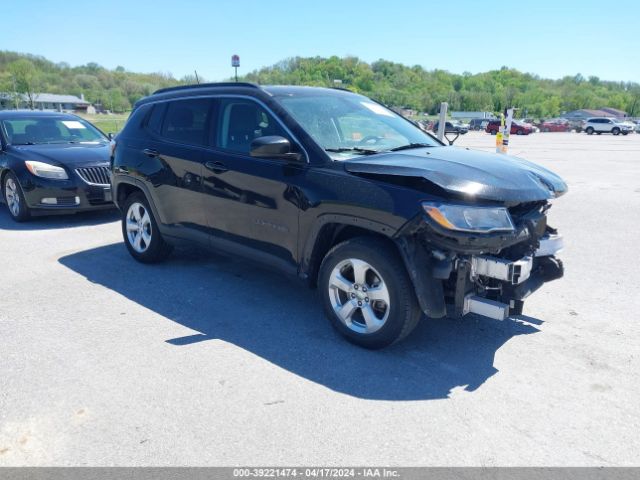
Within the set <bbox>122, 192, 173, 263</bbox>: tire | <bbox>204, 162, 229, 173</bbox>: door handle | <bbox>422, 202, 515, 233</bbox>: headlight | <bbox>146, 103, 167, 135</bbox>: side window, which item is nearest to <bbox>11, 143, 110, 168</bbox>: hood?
<bbox>122, 192, 173, 263</bbox>: tire

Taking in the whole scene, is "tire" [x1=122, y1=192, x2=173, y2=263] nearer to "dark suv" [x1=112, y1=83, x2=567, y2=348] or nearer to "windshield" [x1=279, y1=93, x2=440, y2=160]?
"dark suv" [x1=112, y1=83, x2=567, y2=348]

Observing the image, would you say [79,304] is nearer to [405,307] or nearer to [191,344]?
[191,344]

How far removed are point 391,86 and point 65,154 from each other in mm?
169811

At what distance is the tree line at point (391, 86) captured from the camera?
128m

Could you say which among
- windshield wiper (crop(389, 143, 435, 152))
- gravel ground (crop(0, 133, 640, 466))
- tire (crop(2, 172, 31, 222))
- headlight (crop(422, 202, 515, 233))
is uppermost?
windshield wiper (crop(389, 143, 435, 152))

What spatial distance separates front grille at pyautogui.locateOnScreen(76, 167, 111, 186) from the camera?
8000 millimetres

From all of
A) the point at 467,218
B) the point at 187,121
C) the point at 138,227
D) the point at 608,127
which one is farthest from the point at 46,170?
the point at 608,127

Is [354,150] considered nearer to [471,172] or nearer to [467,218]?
[471,172]

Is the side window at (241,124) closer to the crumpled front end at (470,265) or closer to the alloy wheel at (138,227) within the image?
the alloy wheel at (138,227)

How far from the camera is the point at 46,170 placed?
7.96 m

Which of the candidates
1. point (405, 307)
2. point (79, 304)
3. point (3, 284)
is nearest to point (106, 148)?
point (3, 284)

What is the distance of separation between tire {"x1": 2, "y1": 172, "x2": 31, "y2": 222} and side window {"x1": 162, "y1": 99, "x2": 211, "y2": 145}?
399 cm

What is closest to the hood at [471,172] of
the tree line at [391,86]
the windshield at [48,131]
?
the windshield at [48,131]

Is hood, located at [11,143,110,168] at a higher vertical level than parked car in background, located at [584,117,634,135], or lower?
lower
